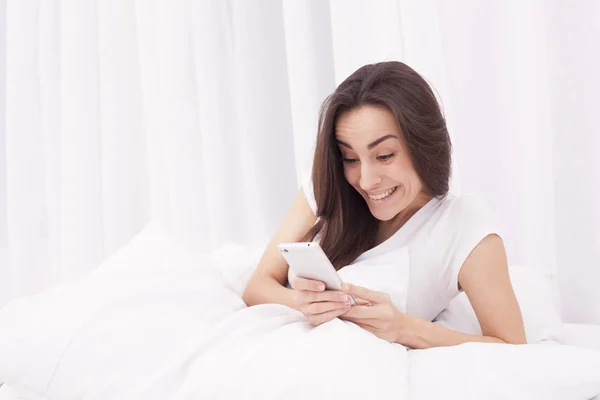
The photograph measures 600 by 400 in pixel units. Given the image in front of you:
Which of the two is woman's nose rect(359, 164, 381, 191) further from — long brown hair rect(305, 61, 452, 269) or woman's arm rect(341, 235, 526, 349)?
woman's arm rect(341, 235, 526, 349)

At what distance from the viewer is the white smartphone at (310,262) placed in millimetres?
1061

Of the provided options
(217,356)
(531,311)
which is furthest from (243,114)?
(217,356)

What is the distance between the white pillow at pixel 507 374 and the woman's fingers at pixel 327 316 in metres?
0.16

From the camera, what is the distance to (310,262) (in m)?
1.10

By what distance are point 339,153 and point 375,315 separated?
42cm

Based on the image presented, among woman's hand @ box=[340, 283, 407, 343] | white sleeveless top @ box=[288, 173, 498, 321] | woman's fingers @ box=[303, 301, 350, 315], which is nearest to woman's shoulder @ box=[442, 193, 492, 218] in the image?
white sleeveless top @ box=[288, 173, 498, 321]

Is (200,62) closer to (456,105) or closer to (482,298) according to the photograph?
(456,105)

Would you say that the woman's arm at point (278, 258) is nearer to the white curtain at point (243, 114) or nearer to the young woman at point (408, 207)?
the young woman at point (408, 207)

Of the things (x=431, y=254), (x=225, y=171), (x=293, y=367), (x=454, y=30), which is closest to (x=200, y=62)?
(x=225, y=171)

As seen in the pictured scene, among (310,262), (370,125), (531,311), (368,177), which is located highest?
(370,125)

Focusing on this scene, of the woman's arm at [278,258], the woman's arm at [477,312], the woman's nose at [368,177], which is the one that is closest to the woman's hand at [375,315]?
the woman's arm at [477,312]

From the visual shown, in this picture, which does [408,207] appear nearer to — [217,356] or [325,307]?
[325,307]

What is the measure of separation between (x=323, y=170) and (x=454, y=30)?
88 centimetres

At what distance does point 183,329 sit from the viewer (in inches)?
47.6
